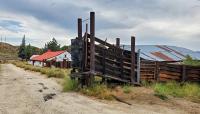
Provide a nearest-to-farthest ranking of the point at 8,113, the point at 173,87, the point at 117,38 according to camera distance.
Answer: the point at 8,113 < the point at 173,87 < the point at 117,38

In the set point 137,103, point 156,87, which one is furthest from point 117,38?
point 137,103

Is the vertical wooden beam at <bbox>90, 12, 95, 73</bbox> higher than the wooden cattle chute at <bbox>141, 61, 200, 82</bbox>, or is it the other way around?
the vertical wooden beam at <bbox>90, 12, 95, 73</bbox>

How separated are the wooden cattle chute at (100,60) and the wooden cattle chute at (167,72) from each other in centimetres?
96

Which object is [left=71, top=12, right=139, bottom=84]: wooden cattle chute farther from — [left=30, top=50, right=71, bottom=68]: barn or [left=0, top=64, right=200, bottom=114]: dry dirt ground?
[left=30, top=50, right=71, bottom=68]: barn

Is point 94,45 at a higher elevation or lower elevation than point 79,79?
higher

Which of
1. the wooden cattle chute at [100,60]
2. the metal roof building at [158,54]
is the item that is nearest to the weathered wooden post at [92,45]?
the wooden cattle chute at [100,60]

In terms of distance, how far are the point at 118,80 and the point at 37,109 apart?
700 centimetres

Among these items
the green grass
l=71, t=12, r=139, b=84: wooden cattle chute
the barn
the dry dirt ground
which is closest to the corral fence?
l=71, t=12, r=139, b=84: wooden cattle chute

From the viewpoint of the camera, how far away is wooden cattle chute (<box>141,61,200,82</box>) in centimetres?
1881

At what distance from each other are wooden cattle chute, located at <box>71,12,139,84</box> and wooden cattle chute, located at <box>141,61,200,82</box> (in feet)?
3.17

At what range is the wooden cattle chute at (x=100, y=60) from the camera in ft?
54.3

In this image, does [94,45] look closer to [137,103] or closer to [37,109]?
[137,103]

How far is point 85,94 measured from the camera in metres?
15.3

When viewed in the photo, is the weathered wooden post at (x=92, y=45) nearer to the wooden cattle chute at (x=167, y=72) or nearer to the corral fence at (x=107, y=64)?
the corral fence at (x=107, y=64)
